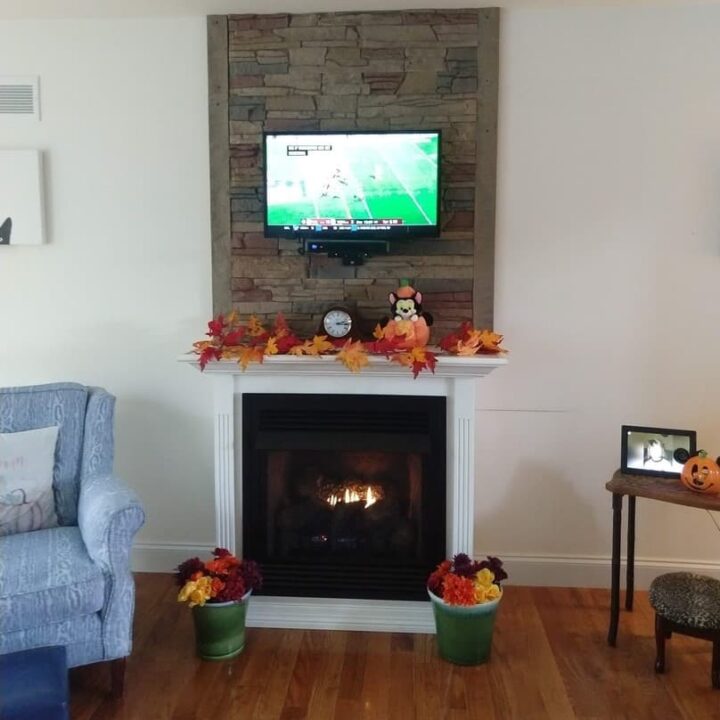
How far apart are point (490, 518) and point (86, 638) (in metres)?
1.71

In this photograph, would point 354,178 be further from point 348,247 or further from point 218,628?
point 218,628

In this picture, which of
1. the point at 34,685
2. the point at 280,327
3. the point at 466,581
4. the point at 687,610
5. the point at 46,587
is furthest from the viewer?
the point at 280,327

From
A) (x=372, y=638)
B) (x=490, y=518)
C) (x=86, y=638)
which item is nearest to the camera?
(x=86, y=638)

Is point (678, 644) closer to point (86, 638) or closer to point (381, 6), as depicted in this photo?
point (86, 638)

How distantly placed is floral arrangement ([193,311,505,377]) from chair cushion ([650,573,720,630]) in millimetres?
1013

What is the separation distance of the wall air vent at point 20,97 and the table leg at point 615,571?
110 inches

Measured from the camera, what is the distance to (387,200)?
3.11 m

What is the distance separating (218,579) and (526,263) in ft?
5.68

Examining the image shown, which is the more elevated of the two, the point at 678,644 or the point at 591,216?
the point at 591,216

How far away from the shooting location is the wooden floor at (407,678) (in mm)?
2486

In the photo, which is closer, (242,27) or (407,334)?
(407,334)

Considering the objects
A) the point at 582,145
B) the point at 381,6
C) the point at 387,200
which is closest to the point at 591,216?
the point at 582,145

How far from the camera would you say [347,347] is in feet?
9.35

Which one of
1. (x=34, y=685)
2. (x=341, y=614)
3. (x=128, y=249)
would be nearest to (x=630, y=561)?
(x=341, y=614)
